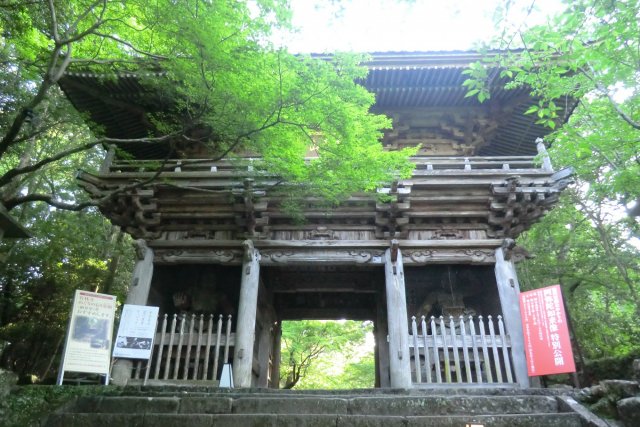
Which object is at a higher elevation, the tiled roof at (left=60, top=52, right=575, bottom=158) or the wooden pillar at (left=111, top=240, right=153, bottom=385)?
the tiled roof at (left=60, top=52, right=575, bottom=158)

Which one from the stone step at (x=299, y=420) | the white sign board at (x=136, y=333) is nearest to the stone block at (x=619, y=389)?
the stone step at (x=299, y=420)

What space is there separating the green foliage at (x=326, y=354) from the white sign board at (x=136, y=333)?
975 centimetres

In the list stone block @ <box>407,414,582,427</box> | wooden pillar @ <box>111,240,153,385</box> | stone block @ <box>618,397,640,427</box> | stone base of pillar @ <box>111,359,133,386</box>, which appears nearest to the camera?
stone block @ <box>618,397,640,427</box>

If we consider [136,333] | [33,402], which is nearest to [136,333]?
[136,333]

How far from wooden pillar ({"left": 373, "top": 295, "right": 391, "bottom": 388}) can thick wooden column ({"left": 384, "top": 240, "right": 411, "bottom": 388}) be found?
95.6 inches

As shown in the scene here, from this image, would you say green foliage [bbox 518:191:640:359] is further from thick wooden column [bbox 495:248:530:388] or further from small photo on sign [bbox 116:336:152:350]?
small photo on sign [bbox 116:336:152:350]

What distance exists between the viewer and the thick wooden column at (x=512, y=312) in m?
7.62

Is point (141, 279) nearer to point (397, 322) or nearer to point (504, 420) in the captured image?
point (397, 322)

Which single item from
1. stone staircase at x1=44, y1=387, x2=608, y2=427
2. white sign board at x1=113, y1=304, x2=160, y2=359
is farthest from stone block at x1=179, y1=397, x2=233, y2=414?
white sign board at x1=113, y1=304, x2=160, y2=359

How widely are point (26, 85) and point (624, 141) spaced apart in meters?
13.3

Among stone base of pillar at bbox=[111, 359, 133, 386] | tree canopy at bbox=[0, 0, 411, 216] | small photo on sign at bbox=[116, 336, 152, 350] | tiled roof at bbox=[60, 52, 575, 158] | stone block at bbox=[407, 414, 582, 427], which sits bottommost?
stone block at bbox=[407, 414, 582, 427]

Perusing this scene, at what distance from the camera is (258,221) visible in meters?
8.70

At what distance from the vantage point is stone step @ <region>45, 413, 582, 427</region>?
4.07m

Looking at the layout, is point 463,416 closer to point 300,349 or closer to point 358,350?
point 300,349
